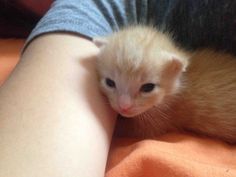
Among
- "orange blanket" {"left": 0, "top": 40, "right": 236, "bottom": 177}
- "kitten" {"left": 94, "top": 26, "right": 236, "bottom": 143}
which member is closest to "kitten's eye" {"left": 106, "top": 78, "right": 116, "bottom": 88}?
"kitten" {"left": 94, "top": 26, "right": 236, "bottom": 143}

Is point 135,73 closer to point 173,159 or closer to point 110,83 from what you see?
point 110,83

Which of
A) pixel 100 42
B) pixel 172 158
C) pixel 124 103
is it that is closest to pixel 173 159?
pixel 172 158

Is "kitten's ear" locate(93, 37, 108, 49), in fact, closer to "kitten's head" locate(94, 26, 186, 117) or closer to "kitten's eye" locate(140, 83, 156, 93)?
"kitten's head" locate(94, 26, 186, 117)

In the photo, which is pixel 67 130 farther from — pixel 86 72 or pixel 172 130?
pixel 172 130

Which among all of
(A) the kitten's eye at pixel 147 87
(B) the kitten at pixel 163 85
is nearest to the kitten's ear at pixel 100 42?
(B) the kitten at pixel 163 85

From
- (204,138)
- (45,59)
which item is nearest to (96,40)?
(45,59)

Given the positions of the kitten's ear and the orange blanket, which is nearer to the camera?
the orange blanket

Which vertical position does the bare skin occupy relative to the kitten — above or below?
above

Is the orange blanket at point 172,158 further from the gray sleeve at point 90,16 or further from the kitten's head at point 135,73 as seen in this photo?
the gray sleeve at point 90,16
